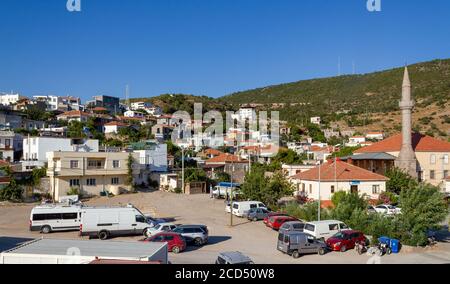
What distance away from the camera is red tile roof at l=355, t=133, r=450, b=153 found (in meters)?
56.0

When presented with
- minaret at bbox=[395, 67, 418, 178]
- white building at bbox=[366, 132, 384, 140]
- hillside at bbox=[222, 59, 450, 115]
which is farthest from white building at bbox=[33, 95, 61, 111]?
minaret at bbox=[395, 67, 418, 178]

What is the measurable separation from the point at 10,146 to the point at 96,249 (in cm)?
5891

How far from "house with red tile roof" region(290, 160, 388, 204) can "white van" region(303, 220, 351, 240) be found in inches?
522

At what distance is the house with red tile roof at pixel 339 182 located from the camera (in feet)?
129

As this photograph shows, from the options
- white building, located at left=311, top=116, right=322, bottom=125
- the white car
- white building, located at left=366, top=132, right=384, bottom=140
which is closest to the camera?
the white car

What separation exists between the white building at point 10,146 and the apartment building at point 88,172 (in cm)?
2196

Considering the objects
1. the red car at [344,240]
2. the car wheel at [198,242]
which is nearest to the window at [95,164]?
Answer: the car wheel at [198,242]

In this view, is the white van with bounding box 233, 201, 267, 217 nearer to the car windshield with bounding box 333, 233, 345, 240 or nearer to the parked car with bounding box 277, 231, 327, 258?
the car windshield with bounding box 333, 233, 345, 240

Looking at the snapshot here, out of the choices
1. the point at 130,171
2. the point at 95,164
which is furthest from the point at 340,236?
the point at 95,164

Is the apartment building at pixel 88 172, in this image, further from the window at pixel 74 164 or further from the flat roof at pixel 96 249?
the flat roof at pixel 96 249

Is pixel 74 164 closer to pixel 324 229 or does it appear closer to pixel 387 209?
pixel 324 229

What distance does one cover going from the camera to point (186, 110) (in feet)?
484
